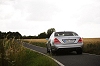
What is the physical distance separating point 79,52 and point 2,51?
6.43 m

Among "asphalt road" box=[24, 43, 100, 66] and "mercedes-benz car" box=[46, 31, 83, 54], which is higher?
"mercedes-benz car" box=[46, 31, 83, 54]

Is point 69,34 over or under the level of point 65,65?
over

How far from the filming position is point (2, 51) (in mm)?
9875

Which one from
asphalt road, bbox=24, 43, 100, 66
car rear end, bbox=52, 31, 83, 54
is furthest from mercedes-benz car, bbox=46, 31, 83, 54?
asphalt road, bbox=24, 43, 100, 66

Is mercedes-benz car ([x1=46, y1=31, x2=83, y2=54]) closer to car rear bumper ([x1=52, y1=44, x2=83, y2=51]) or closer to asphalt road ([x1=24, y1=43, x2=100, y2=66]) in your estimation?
car rear bumper ([x1=52, y1=44, x2=83, y2=51])

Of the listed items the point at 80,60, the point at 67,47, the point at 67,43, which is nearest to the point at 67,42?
the point at 67,43

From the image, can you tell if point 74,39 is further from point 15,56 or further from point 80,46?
point 15,56

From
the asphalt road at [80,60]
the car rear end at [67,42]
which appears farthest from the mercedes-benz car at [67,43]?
the asphalt road at [80,60]

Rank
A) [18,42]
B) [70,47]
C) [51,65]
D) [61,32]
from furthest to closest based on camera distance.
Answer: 1. [61,32]
2. [70,47]
3. [18,42]
4. [51,65]

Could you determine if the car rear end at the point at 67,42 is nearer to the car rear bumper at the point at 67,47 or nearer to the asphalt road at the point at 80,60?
the car rear bumper at the point at 67,47

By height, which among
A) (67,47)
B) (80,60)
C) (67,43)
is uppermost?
(67,43)

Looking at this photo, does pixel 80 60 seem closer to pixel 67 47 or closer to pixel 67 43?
pixel 67 47

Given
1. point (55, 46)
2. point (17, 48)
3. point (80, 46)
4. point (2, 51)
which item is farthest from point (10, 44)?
point (80, 46)

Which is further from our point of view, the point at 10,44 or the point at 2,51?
the point at 10,44
